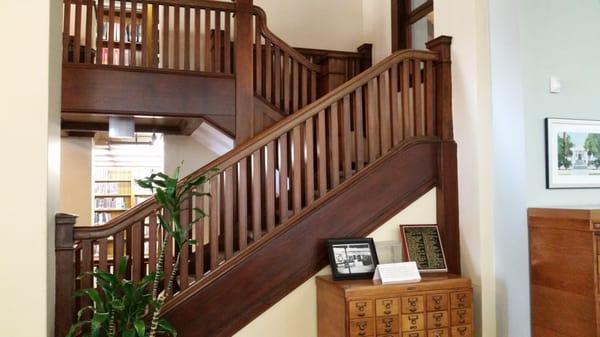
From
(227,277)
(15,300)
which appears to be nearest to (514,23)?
(227,277)

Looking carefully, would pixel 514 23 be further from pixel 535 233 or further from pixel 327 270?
pixel 327 270

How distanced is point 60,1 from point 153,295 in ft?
6.00

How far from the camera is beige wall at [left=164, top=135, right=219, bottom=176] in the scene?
6.52 m

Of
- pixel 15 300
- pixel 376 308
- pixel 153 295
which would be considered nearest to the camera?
pixel 15 300

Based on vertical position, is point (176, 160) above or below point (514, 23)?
below

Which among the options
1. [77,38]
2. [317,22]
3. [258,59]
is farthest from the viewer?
[317,22]

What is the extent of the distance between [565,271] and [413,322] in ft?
3.34

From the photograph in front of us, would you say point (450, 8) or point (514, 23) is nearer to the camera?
point (514, 23)

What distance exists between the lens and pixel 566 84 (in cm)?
339

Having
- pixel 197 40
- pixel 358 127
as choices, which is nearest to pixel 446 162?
pixel 358 127

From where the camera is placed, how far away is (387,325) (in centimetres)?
278

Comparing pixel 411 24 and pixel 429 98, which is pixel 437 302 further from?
pixel 411 24

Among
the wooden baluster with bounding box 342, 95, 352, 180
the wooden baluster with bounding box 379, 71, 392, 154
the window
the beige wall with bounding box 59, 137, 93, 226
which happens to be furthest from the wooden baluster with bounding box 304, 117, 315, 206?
the beige wall with bounding box 59, 137, 93, 226

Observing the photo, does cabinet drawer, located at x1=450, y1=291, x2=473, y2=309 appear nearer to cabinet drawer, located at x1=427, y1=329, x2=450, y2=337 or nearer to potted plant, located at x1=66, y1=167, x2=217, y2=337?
cabinet drawer, located at x1=427, y1=329, x2=450, y2=337
